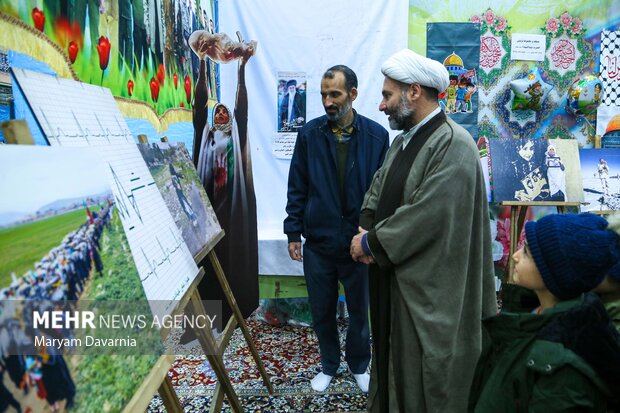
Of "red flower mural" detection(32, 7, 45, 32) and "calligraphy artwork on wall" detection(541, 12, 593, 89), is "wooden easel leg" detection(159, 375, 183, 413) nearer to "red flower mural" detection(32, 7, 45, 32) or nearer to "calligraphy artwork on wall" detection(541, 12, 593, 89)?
"red flower mural" detection(32, 7, 45, 32)

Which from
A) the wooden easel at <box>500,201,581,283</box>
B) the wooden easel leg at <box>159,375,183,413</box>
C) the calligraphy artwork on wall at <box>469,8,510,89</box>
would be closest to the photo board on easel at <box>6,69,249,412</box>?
the wooden easel leg at <box>159,375,183,413</box>

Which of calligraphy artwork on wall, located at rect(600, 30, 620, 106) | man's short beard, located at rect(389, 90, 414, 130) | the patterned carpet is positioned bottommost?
the patterned carpet

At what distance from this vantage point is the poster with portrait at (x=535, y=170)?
358 centimetres

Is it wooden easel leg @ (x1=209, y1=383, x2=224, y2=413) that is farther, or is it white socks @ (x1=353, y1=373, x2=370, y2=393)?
white socks @ (x1=353, y1=373, x2=370, y2=393)

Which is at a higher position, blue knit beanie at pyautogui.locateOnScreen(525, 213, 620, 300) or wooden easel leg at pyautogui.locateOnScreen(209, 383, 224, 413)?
blue knit beanie at pyautogui.locateOnScreen(525, 213, 620, 300)

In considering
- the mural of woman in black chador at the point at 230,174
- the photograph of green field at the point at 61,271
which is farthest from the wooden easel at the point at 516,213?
the photograph of green field at the point at 61,271

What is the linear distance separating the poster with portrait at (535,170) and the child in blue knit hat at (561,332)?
2578 mm

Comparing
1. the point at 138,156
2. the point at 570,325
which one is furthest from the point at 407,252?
the point at 138,156

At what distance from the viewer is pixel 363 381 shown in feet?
8.35

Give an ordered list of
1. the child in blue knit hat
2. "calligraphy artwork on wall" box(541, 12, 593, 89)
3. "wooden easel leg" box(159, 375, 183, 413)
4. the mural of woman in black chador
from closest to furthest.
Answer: the child in blue knit hat, "wooden easel leg" box(159, 375, 183, 413), the mural of woman in black chador, "calligraphy artwork on wall" box(541, 12, 593, 89)

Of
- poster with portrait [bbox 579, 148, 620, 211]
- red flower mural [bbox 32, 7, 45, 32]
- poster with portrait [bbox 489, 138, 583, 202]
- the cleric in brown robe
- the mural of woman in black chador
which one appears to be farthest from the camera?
poster with portrait [bbox 579, 148, 620, 211]

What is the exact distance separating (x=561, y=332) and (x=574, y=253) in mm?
172

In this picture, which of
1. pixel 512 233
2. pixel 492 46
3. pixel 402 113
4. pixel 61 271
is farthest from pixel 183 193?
pixel 492 46

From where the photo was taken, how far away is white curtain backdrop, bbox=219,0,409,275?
3463 mm
